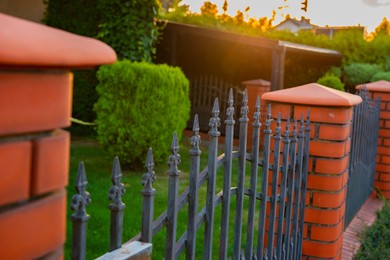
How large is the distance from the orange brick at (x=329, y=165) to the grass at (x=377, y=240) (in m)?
1.13

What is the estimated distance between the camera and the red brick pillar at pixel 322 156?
376 centimetres

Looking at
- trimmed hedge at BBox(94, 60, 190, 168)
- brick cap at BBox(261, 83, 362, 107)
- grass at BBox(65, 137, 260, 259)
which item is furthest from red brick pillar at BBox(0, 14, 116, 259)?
trimmed hedge at BBox(94, 60, 190, 168)

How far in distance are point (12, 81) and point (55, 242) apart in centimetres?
33

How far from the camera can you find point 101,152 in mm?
10453

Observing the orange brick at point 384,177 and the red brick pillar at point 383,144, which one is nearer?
the red brick pillar at point 383,144

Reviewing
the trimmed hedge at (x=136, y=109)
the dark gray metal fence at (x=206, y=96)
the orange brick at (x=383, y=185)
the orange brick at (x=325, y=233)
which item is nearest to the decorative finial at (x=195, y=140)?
the orange brick at (x=325, y=233)

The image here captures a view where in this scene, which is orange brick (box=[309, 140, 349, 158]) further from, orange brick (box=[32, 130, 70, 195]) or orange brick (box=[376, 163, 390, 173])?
orange brick (box=[376, 163, 390, 173])

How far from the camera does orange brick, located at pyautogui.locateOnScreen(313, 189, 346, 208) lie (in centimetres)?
381

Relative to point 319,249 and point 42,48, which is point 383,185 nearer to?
point 319,249

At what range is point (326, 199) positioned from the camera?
150 inches

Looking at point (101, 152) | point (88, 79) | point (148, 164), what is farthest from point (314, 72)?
point (148, 164)

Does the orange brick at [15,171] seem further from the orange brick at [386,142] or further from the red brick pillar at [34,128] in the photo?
the orange brick at [386,142]

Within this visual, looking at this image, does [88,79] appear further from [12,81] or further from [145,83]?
[12,81]

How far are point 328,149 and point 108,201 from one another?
354cm
